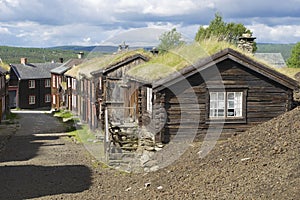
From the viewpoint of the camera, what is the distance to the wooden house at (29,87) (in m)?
62.7

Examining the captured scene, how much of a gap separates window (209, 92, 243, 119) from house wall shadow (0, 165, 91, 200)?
5.44m

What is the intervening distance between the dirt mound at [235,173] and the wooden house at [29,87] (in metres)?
48.2

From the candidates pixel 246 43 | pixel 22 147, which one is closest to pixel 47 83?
pixel 22 147

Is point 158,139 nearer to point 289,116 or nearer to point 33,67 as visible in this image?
point 289,116

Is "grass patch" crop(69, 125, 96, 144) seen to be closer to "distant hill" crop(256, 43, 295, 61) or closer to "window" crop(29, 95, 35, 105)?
"window" crop(29, 95, 35, 105)

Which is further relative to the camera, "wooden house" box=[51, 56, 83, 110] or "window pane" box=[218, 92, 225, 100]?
"wooden house" box=[51, 56, 83, 110]

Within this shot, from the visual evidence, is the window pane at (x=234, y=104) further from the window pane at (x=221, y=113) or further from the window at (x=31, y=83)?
the window at (x=31, y=83)

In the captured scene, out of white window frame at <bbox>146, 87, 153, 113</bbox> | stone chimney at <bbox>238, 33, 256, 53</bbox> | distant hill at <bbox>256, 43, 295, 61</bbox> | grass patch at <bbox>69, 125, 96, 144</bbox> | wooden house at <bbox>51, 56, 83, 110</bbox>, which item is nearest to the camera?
white window frame at <bbox>146, 87, 153, 113</bbox>

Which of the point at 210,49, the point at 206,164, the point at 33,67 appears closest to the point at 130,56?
the point at 210,49

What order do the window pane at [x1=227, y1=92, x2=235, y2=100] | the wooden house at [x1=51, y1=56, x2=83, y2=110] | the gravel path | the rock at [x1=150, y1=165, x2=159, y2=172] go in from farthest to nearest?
1. the wooden house at [x1=51, y1=56, x2=83, y2=110]
2. the window pane at [x1=227, y1=92, x2=235, y2=100]
3. the rock at [x1=150, y1=165, x2=159, y2=172]
4. the gravel path

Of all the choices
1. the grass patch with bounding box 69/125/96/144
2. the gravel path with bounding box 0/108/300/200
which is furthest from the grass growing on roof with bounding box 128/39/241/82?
the grass patch with bounding box 69/125/96/144

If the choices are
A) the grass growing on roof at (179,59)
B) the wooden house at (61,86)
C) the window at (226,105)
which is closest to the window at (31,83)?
the wooden house at (61,86)

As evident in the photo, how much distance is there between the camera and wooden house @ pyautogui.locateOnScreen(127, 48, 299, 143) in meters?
17.7

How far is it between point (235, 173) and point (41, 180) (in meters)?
7.67
